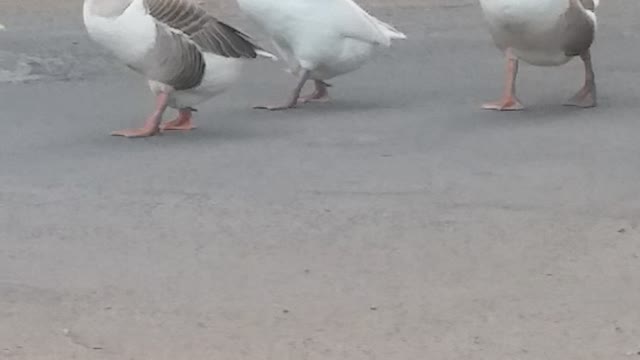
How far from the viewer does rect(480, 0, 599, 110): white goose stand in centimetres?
789

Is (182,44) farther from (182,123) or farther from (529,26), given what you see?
(529,26)

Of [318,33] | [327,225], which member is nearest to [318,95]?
[318,33]

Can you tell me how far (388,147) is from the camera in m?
7.30

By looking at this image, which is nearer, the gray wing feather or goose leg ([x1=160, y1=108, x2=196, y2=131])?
the gray wing feather

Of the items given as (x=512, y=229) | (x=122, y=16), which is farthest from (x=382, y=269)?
(x=122, y=16)

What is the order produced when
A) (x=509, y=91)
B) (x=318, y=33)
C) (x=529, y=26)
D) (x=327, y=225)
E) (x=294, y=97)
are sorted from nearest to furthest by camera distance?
(x=327, y=225) < (x=529, y=26) < (x=318, y=33) < (x=509, y=91) < (x=294, y=97)

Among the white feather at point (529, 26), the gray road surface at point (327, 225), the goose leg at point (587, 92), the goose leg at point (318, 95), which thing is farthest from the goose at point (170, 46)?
the goose leg at point (587, 92)

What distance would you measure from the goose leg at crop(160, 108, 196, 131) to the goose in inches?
0.5

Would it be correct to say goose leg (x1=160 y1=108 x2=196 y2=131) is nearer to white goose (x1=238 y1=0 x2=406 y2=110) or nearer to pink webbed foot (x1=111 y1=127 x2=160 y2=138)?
pink webbed foot (x1=111 y1=127 x2=160 y2=138)

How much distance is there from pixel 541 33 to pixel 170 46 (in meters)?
2.18

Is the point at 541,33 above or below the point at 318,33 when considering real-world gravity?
above

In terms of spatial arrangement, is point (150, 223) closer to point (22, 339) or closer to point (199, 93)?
point (22, 339)

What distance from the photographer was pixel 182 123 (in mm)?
7973

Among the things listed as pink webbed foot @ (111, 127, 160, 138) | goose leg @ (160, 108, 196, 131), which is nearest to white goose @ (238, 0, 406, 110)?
goose leg @ (160, 108, 196, 131)
